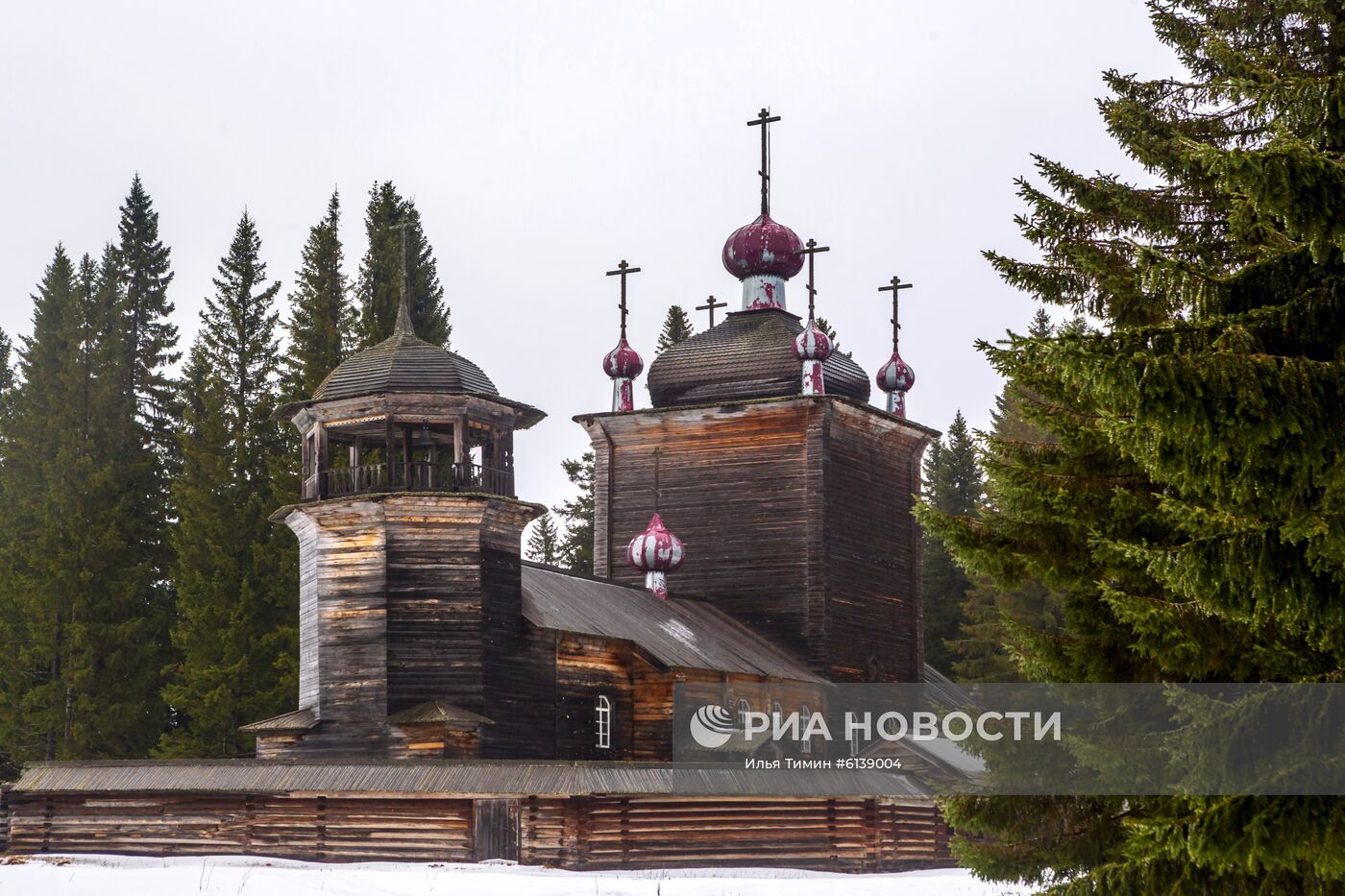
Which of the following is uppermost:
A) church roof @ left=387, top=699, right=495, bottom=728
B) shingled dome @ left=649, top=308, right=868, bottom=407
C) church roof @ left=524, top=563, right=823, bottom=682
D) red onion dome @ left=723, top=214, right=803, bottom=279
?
red onion dome @ left=723, top=214, right=803, bottom=279

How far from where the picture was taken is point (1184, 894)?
1041cm

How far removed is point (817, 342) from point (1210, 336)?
101 feet

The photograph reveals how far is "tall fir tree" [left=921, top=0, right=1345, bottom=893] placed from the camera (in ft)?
26.5

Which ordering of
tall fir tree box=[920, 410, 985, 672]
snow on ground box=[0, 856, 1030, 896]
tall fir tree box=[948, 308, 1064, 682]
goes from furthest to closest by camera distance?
tall fir tree box=[920, 410, 985, 672] < tall fir tree box=[948, 308, 1064, 682] < snow on ground box=[0, 856, 1030, 896]

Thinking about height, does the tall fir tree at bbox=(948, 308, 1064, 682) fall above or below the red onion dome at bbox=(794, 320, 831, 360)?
below

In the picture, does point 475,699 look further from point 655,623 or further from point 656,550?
point 656,550

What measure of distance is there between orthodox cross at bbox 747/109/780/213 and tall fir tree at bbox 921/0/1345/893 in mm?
26374

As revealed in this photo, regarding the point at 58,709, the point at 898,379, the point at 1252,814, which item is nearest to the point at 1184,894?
the point at 1252,814

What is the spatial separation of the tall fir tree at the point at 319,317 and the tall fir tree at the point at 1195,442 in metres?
33.3

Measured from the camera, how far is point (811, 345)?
39.2 metres

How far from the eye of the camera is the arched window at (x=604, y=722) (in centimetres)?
3225

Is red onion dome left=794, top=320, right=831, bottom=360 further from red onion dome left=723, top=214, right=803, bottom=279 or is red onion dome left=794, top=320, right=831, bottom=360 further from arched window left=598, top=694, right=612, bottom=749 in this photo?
arched window left=598, top=694, right=612, bottom=749

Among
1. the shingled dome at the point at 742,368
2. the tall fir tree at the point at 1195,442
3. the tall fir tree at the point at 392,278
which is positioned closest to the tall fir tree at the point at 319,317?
the tall fir tree at the point at 392,278

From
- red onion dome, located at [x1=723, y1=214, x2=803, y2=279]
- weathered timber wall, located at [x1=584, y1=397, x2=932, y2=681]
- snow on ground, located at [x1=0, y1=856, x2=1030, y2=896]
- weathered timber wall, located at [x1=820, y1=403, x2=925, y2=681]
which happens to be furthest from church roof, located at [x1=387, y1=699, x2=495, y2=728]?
red onion dome, located at [x1=723, y1=214, x2=803, y2=279]
